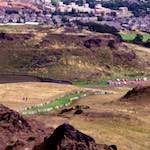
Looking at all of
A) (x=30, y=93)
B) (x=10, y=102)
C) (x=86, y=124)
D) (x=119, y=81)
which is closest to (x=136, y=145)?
(x=86, y=124)

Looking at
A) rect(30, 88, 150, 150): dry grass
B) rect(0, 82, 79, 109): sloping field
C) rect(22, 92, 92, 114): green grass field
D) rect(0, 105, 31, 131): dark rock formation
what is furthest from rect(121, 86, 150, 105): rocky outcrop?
rect(0, 105, 31, 131): dark rock formation

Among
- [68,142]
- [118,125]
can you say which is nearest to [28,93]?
[118,125]

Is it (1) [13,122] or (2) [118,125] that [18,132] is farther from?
(2) [118,125]

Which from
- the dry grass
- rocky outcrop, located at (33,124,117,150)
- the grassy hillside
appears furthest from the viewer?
the grassy hillside

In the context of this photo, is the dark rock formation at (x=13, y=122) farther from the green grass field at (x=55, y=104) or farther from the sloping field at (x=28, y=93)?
the sloping field at (x=28, y=93)

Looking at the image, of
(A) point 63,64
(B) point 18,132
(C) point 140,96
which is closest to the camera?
(B) point 18,132

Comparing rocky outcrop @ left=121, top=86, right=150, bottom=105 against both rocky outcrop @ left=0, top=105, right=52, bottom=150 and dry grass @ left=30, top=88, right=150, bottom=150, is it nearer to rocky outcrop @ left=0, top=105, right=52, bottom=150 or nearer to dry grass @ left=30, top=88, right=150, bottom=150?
dry grass @ left=30, top=88, right=150, bottom=150

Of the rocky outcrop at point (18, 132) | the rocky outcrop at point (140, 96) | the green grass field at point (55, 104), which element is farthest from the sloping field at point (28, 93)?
the rocky outcrop at point (18, 132)

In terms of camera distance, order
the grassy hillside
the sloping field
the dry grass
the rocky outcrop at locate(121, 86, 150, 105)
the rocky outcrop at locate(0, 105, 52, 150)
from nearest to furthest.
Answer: the rocky outcrop at locate(0, 105, 52, 150) → the dry grass → the rocky outcrop at locate(121, 86, 150, 105) → the sloping field → the grassy hillside
